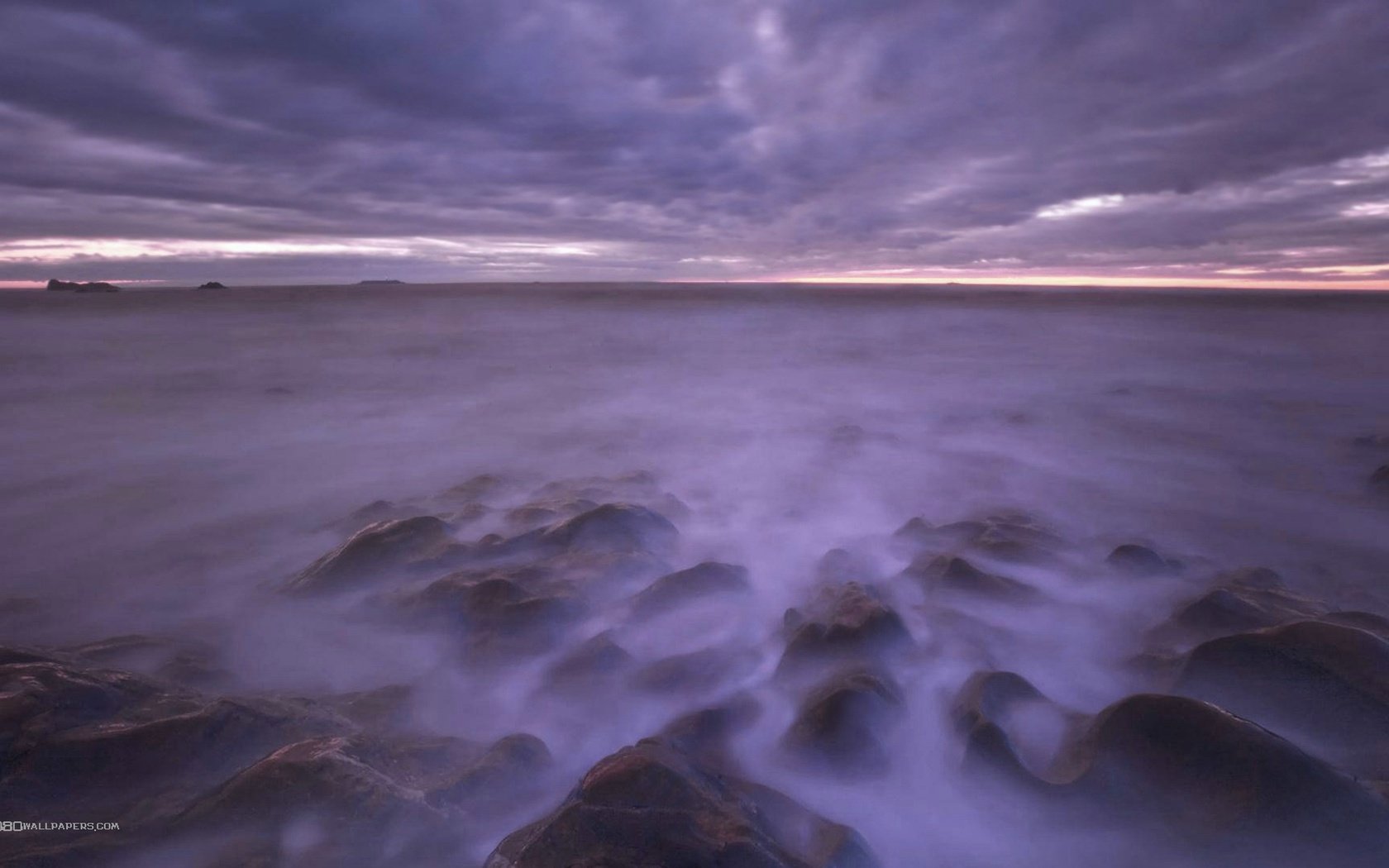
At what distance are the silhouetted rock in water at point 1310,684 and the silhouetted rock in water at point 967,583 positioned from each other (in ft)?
3.45

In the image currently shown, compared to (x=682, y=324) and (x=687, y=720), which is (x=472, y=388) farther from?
(x=682, y=324)

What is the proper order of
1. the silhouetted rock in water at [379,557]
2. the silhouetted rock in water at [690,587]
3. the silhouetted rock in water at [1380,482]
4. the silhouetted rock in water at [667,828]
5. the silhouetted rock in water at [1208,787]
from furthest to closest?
1. the silhouetted rock in water at [1380,482]
2. the silhouetted rock in water at [379,557]
3. the silhouetted rock in water at [690,587]
4. the silhouetted rock in water at [1208,787]
5. the silhouetted rock in water at [667,828]

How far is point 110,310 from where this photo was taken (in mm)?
36125

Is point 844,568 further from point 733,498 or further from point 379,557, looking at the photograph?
point 379,557

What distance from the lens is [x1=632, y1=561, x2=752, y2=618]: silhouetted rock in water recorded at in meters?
3.99

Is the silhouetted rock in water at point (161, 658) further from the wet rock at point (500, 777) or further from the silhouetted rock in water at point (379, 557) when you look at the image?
the wet rock at point (500, 777)

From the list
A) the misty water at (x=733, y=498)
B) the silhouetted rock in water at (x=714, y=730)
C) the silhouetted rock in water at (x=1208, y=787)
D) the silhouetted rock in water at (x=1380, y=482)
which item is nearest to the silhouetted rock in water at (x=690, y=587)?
the misty water at (x=733, y=498)

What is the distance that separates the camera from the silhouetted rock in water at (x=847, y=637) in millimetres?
3365

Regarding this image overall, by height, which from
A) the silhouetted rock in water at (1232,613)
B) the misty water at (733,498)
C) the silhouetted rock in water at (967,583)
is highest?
the silhouetted rock in water at (1232,613)

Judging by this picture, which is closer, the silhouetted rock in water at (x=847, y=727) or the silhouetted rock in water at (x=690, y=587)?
the silhouetted rock in water at (x=847, y=727)

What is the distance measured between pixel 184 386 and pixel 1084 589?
16648mm

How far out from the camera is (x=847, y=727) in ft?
9.43

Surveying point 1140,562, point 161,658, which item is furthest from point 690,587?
point 1140,562

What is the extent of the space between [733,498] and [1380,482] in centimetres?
628
